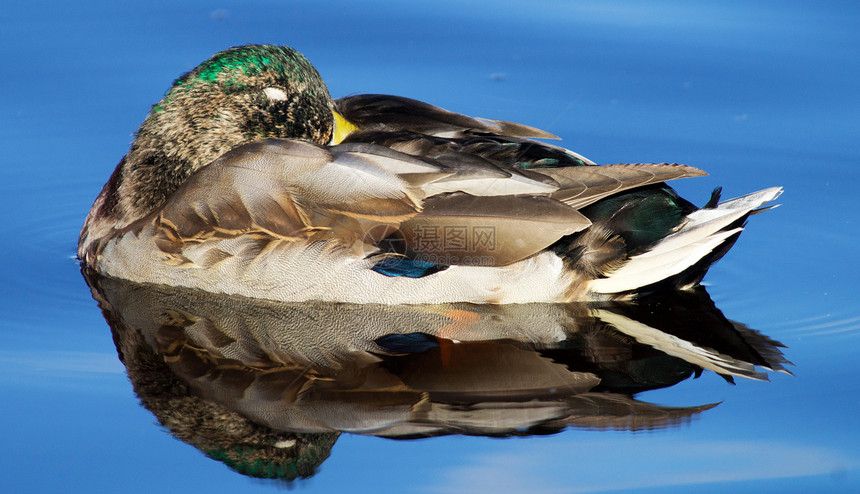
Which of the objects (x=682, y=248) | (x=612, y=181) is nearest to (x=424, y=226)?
(x=612, y=181)

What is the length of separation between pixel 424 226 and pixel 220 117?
1.58 m

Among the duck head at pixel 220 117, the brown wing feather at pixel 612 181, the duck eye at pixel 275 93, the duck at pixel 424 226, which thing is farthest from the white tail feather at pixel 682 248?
A: the duck eye at pixel 275 93

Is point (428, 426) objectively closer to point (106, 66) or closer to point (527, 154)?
point (527, 154)

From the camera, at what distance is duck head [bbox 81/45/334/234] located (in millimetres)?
6074

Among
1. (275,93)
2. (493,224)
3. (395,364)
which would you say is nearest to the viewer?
(395,364)

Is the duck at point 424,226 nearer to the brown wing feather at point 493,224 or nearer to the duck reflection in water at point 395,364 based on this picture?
the brown wing feather at point 493,224

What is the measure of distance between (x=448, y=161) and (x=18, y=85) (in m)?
4.11

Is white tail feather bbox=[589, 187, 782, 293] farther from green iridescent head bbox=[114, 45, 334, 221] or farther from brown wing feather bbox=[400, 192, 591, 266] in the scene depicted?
green iridescent head bbox=[114, 45, 334, 221]

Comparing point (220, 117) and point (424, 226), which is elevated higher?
point (220, 117)

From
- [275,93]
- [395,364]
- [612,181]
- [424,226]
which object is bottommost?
[395,364]

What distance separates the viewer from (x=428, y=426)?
4.37 metres

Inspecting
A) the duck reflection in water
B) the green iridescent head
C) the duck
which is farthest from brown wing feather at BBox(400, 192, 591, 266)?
the green iridescent head

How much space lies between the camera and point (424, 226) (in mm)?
5297

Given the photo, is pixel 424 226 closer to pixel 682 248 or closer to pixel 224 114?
pixel 682 248
